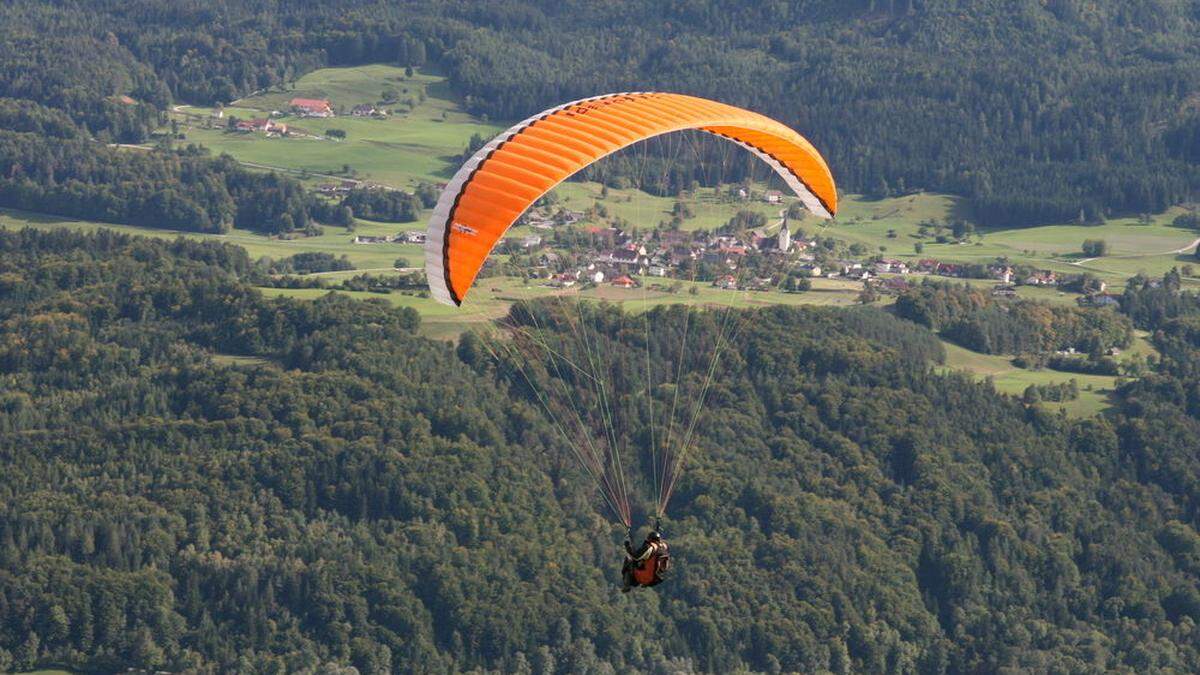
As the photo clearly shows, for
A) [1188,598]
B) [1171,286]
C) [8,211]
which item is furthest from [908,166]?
[1188,598]

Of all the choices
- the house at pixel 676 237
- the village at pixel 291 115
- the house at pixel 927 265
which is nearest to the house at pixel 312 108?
the village at pixel 291 115

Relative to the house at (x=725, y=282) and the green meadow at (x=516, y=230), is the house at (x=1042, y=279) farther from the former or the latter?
the house at (x=725, y=282)

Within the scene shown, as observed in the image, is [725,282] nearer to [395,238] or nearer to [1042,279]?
[1042,279]

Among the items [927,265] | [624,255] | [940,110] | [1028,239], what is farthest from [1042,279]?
[940,110]

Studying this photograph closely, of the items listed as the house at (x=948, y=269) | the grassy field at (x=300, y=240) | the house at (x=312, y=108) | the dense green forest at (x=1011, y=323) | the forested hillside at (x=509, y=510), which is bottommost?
the forested hillside at (x=509, y=510)

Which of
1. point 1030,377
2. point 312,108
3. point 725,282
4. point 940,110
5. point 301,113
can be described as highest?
point 940,110
